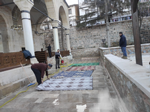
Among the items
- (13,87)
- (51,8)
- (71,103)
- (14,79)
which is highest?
(51,8)

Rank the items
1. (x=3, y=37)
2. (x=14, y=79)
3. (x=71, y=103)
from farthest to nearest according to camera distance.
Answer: (x=3, y=37)
(x=14, y=79)
(x=71, y=103)

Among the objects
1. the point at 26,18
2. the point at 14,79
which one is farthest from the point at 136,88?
the point at 26,18

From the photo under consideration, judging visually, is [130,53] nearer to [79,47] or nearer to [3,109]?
[3,109]

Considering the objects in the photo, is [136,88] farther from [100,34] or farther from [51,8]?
[100,34]

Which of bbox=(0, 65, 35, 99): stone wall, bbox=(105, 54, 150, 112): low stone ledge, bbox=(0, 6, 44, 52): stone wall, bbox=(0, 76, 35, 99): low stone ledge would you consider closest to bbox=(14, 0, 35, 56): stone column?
bbox=(0, 65, 35, 99): stone wall

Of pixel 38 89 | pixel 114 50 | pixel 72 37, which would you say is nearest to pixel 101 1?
pixel 72 37

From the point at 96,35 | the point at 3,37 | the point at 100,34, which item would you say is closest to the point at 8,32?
the point at 3,37

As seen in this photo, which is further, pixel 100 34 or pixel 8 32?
pixel 100 34

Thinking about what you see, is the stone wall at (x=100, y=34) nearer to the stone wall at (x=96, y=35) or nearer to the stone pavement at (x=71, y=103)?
the stone wall at (x=96, y=35)

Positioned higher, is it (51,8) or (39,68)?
(51,8)

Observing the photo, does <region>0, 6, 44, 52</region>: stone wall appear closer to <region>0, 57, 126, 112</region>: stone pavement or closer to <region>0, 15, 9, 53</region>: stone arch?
<region>0, 15, 9, 53</region>: stone arch

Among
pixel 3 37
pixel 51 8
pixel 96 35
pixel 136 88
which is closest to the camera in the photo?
pixel 136 88

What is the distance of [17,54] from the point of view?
4.46m

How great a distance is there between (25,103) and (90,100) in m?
1.64
